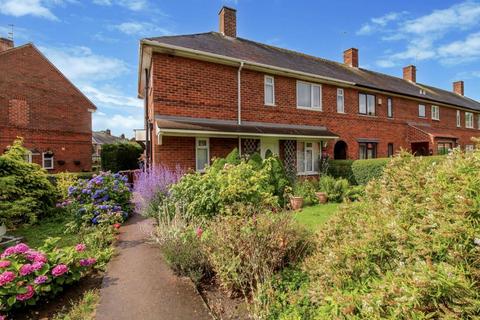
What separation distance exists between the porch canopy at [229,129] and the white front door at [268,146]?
64 cm

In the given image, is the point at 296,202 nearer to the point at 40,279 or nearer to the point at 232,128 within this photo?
the point at 232,128

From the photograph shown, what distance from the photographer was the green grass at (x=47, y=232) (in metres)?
6.08

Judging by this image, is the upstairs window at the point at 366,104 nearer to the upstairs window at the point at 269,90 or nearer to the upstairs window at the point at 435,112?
the upstairs window at the point at 269,90

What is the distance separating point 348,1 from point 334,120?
6741 millimetres

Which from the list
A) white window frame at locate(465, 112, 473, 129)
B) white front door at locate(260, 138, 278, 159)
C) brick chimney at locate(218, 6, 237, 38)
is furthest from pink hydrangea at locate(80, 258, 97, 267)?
white window frame at locate(465, 112, 473, 129)

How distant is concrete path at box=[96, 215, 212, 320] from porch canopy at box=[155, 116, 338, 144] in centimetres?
529

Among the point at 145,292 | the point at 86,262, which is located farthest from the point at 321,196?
the point at 86,262

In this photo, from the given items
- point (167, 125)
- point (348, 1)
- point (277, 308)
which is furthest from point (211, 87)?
point (277, 308)

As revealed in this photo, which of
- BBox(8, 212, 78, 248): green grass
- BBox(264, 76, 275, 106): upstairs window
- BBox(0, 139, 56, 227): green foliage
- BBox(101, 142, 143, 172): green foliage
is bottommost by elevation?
BBox(8, 212, 78, 248): green grass

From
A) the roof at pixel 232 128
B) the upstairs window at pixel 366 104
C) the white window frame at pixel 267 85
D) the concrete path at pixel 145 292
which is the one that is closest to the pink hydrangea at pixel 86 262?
the concrete path at pixel 145 292

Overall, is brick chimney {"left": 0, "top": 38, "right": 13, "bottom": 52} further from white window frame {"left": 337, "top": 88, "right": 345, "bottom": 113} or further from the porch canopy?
white window frame {"left": 337, "top": 88, "right": 345, "bottom": 113}

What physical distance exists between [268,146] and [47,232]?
29.8 feet

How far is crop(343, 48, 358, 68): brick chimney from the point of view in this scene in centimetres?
2094

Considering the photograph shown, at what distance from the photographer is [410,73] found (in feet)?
87.1
